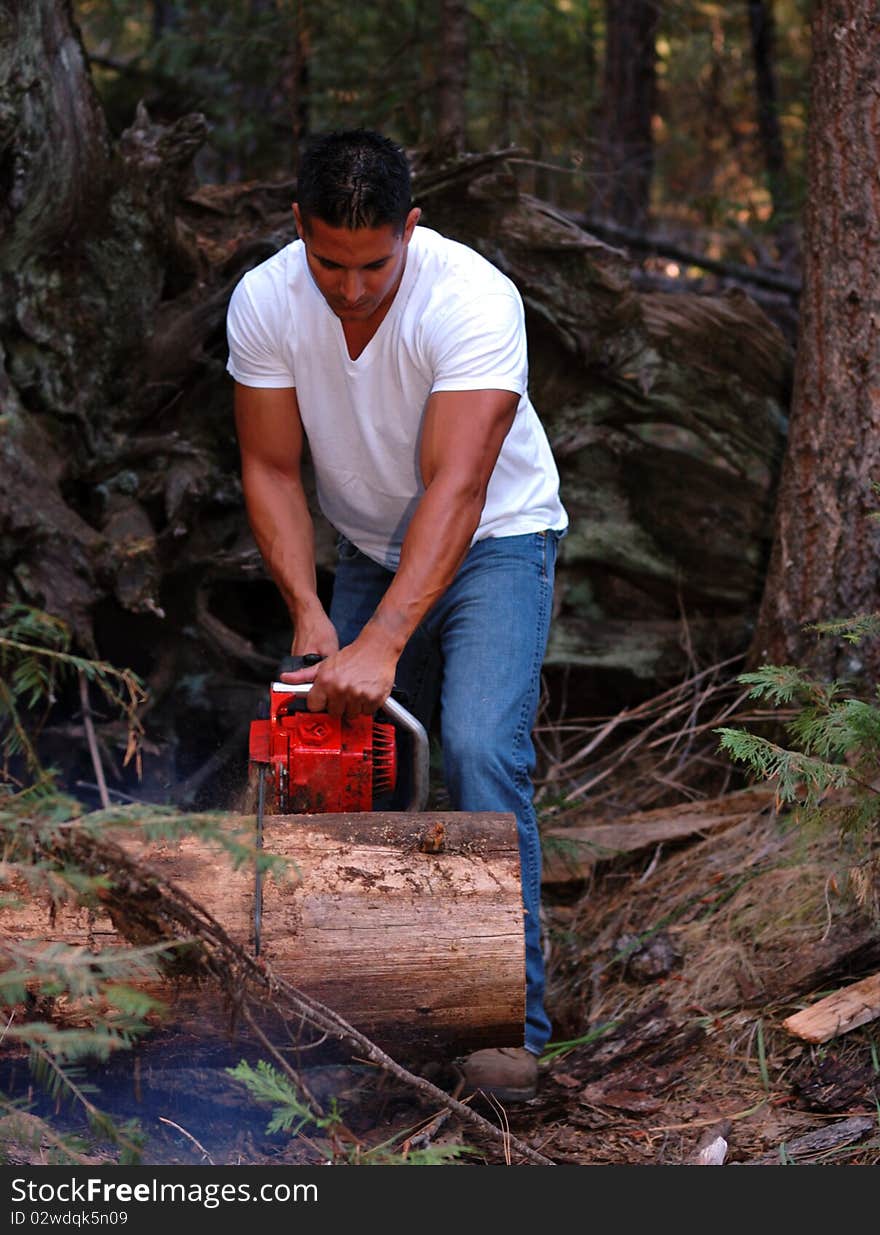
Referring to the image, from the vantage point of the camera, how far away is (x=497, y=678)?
3.57 m

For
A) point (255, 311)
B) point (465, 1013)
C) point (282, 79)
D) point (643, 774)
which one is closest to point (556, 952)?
point (643, 774)

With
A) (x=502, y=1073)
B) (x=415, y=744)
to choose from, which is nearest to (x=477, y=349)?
(x=415, y=744)

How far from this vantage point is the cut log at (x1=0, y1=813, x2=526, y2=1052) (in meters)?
2.84

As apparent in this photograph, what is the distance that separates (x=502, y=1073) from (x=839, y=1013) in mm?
1000

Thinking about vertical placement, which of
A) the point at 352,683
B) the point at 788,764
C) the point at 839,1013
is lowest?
the point at 839,1013

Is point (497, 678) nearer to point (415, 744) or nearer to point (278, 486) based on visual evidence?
point (415, 744)

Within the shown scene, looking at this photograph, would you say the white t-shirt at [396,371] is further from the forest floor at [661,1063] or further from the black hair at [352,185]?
the forest floor at [661,1063]

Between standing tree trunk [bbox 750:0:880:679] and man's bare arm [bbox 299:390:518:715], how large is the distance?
1.70 m

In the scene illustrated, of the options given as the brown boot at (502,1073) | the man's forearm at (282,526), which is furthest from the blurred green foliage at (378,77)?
the brown boot at (502,1073)

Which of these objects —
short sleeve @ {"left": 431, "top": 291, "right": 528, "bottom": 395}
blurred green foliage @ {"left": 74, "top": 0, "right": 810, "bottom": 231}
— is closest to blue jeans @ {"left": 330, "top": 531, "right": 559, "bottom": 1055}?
short sleeve @ {"left": 431, "top": 291, "right": 528, "bottom": 395}

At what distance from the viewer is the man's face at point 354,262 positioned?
335 centimetres

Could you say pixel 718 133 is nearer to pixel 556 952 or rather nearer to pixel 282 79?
pixel 282 79

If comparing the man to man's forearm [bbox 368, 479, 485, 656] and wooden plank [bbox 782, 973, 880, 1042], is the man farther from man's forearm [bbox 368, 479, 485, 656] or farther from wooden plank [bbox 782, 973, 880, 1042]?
wooden plank [bbox 782, 973, 880, 1042]

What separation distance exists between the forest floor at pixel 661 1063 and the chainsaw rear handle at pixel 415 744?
71 centimetres
